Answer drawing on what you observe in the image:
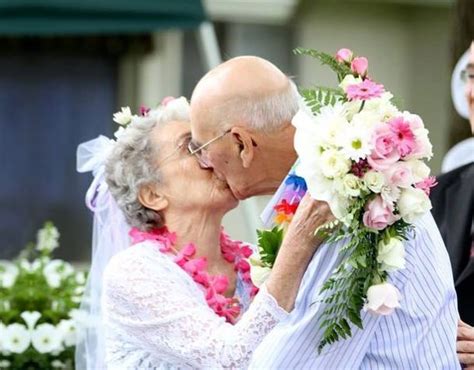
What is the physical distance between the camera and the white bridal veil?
4480mm

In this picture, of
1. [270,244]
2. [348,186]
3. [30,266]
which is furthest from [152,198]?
[30,266]

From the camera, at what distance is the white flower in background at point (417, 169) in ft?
11.1

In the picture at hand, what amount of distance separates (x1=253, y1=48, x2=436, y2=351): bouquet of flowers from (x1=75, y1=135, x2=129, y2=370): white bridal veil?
108 centimetres

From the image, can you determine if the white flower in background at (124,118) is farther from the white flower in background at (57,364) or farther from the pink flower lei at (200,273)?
the white flower in background at (57,364)

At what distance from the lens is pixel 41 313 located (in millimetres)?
5551

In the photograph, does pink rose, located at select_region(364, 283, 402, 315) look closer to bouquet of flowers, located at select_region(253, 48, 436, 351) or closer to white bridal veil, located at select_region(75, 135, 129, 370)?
bouquet of flowers, located at select_region(253, 48, 436, 351)

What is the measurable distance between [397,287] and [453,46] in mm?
3194

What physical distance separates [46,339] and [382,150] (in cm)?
237

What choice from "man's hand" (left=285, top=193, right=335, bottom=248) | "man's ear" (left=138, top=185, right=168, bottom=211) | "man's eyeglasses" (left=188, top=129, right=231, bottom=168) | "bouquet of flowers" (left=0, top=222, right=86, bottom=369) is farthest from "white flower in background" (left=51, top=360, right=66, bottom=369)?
"man's hand" (left=285, top=193, right=335, bottom=248)

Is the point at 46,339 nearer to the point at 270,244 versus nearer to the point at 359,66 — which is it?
the point at 270,244

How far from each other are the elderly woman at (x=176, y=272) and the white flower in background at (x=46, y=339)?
128 centimetres

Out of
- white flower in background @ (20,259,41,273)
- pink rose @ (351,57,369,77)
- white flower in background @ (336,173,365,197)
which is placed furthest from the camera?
white flower in background @ (20,259,41,273)

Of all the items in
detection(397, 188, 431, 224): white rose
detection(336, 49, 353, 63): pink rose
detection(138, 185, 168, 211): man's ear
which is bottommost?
detection(138, 185, 168, 211): man's ear

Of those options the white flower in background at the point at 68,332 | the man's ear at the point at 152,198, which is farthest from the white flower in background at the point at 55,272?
the man's ear at the point at 152,198
